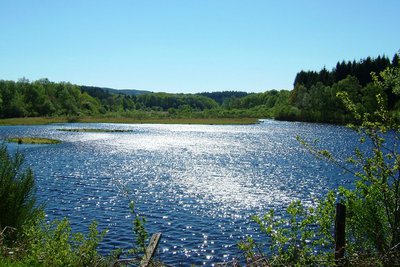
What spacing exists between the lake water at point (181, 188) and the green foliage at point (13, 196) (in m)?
6.17

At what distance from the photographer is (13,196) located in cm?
1778

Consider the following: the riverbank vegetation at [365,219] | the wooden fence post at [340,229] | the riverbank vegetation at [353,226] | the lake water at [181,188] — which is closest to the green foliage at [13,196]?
the riverbank vegetation at [353,226]

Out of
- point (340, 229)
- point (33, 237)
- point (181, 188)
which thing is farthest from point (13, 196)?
point (181, 188)

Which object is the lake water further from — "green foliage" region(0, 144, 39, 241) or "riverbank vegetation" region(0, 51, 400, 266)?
"green foliage" region(0, 144, 39, 241)

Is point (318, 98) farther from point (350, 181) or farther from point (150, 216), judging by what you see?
point (150, 216)

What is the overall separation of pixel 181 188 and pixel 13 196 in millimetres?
26695

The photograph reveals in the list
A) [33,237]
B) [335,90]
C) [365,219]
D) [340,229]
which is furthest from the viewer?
[335,90]

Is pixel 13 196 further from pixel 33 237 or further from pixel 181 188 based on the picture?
pixel 181 188

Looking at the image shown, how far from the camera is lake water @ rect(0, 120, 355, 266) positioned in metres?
26.8

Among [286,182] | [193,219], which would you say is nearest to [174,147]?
[286,182]

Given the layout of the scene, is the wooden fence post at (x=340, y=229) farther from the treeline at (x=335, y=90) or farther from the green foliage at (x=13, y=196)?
the treeline at (x=335, y=90)

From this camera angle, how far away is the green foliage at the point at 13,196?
58.9 ft

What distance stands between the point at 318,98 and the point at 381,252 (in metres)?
161

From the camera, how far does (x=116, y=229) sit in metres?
27.9
